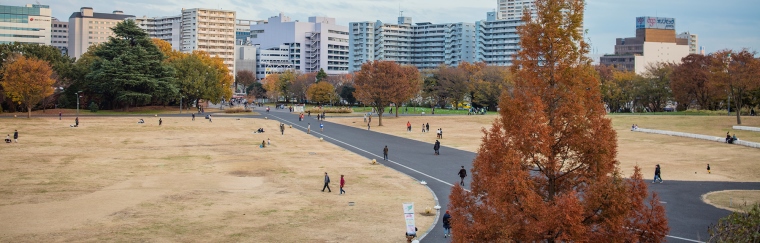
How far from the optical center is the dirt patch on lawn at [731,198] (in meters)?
26.8

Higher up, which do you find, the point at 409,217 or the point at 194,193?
the point at 409,217

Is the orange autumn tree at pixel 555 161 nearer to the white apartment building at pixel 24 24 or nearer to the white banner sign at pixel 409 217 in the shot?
the white banner sign at pixel 409 217

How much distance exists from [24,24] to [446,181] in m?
164

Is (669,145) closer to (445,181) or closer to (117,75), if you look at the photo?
(445,181)

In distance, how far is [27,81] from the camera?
77125mm

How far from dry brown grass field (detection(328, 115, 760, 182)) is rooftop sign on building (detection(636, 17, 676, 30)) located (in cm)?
11726

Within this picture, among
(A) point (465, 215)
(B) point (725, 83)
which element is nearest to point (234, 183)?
(A) point (465, 215)

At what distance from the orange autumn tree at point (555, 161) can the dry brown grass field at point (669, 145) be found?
24394mm

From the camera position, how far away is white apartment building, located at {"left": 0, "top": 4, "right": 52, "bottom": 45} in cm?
A: 15862

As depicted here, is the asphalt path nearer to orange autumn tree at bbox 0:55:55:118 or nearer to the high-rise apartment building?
orange autumn tree at bbox 0:55:55:118

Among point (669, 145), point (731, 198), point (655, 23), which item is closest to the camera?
point (731, 198)

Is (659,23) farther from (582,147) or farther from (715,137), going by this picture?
(582,147)

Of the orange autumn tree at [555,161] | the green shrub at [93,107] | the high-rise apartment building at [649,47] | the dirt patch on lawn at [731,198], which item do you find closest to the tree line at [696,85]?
the dirt patch on lawn at [731,198]

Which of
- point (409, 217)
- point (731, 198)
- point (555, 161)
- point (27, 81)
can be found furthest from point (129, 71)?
point (555, 161)
